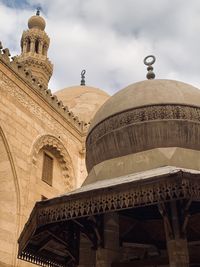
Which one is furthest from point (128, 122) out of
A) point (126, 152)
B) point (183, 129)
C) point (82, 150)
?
point (82, 150)

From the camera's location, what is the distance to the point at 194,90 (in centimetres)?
575

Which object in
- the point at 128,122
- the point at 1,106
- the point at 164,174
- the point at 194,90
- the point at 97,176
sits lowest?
the point at 164,174

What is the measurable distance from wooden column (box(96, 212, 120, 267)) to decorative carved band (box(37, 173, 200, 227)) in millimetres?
778

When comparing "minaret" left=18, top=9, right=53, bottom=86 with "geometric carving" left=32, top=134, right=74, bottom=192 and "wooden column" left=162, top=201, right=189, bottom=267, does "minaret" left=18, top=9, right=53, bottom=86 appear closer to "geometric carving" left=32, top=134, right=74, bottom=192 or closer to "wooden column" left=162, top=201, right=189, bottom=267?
"geometric carving" left=32, top=134, right=74, bottom=192

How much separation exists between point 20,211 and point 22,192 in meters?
0.56

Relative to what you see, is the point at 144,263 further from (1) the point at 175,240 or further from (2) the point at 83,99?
(2) the point at 83,99

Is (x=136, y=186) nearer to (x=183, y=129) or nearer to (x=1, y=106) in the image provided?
(x=183, y=129)

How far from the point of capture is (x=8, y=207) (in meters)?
10.2

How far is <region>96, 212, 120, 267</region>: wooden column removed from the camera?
15.3 ft

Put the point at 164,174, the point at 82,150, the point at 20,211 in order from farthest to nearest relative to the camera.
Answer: the point at 82,150
the point at 20,211
the point at 164,174

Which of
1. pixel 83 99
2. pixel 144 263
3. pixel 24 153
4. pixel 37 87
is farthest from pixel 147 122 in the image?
pixel 83 99

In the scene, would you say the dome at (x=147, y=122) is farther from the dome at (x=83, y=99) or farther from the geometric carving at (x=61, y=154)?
the dome at (x=83, y=99)

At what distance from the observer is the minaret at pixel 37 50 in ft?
60.1

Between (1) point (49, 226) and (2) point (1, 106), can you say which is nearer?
(1) point (49, 226)
